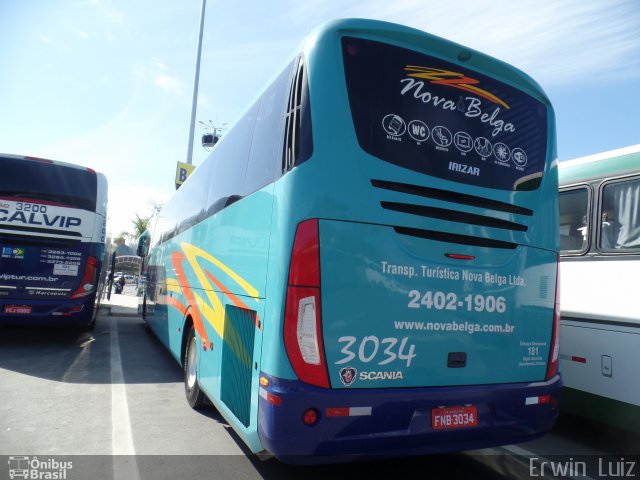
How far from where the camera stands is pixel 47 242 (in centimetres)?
859

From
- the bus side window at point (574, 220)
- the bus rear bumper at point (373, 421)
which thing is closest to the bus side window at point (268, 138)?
the bus rear bumper at point (373, 421)

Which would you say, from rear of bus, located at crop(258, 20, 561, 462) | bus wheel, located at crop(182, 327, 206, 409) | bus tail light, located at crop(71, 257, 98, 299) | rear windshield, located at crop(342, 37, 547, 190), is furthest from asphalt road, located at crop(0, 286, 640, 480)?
rear windshield, located at crop(342, 37, 547, 190)

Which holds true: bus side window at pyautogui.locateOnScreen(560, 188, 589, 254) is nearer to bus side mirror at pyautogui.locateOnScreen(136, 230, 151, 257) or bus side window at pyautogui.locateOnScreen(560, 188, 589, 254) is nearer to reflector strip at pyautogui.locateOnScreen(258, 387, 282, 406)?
reflector strip at pyautogui.locateOnScreen(258, 387, 282, 406)

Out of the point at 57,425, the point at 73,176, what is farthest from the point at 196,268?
the point at 73,176

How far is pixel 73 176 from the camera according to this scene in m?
9.02

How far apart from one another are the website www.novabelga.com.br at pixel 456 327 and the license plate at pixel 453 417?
57 cm

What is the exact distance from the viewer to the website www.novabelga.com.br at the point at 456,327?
3220 mm

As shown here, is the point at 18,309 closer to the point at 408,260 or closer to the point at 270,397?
the point at 270,397

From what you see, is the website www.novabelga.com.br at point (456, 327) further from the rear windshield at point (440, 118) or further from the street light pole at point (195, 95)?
the street light pole at point (195, 95)

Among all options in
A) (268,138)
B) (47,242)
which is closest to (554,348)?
(268,138)

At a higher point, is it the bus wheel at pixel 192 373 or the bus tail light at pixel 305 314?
the bus tail light at pixel 305 314

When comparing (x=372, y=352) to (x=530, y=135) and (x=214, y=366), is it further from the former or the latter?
(x=530, y=135)

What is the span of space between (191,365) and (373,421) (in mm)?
3284

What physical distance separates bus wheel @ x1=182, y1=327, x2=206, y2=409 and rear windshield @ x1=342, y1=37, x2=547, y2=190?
11.2 feet
